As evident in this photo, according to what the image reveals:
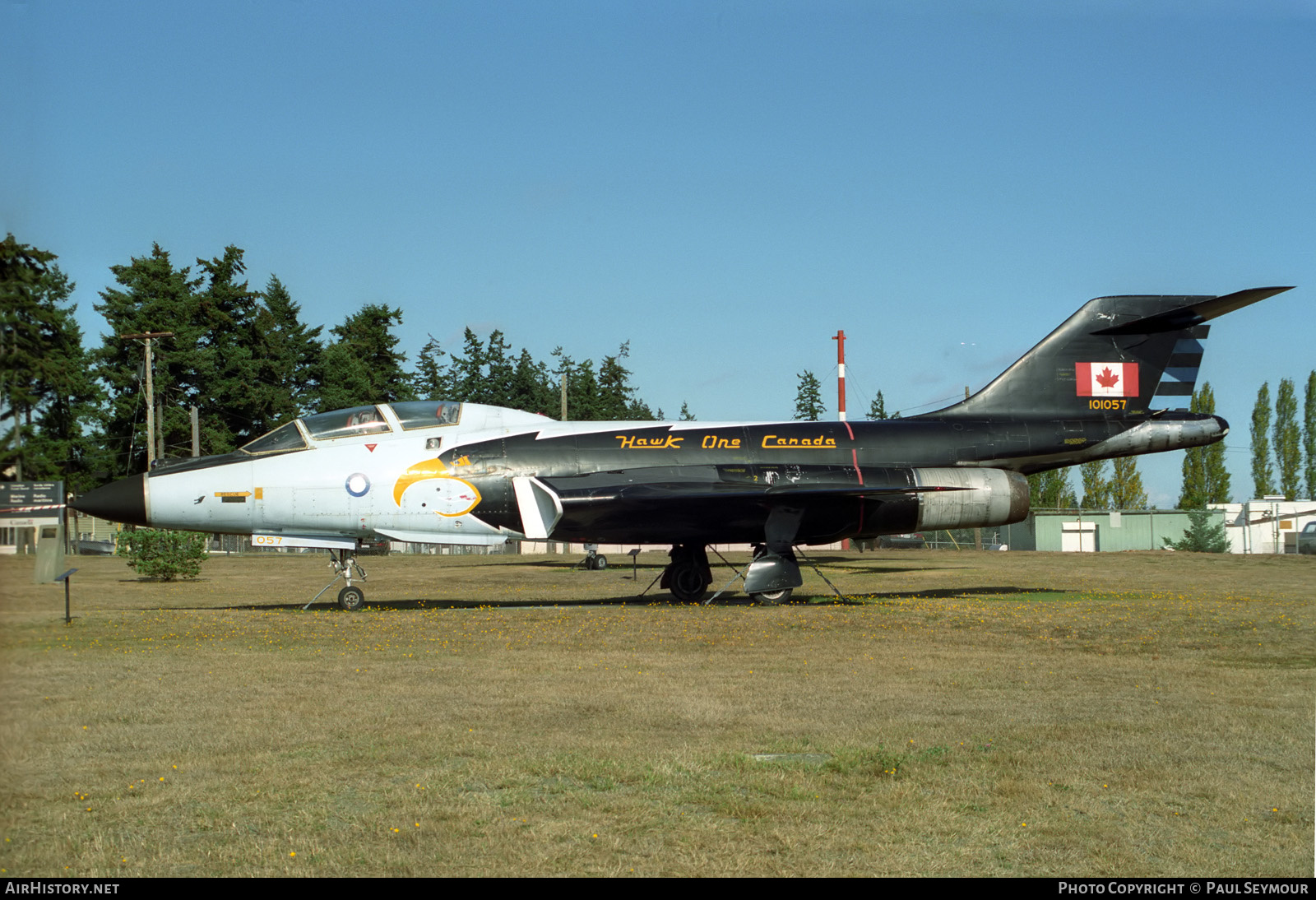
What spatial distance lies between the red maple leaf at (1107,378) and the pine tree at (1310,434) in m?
61.5

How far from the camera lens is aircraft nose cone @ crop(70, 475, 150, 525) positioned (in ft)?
51.6

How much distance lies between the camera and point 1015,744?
22.3 ft

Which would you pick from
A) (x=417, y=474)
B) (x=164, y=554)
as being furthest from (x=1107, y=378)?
(x=164, y=554)

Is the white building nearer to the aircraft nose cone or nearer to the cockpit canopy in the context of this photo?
the cockpit canopy

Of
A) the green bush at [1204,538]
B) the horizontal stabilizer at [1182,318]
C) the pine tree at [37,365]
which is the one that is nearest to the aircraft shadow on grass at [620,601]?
the horizontal stabilizer at [1182,318]

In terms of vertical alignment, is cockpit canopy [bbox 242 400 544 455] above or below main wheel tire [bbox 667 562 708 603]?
above

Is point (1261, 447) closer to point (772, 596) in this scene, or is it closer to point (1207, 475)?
point (1207, 475)

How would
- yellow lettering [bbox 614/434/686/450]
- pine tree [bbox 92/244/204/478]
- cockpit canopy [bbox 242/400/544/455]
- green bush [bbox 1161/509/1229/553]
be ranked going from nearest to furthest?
cockpit canopy [bbox 242/400/544/455], yellow lettering [bbox 614/434/686/450], pine tree [bbox 92/244/204/478], green bush [bbox 1161/509/1229/553]

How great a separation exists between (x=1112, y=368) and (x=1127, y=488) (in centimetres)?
5891

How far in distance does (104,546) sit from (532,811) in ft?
130

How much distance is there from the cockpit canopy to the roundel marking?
2.58ft

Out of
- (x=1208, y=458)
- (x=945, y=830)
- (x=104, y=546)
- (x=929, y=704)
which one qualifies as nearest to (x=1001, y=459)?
(x=929, y=704)

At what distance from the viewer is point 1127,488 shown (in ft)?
241

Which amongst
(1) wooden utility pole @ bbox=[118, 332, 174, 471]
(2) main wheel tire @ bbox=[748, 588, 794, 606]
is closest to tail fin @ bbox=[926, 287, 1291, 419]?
(2) main wheel tire @ bbox=[748, 588, 794, 606]
